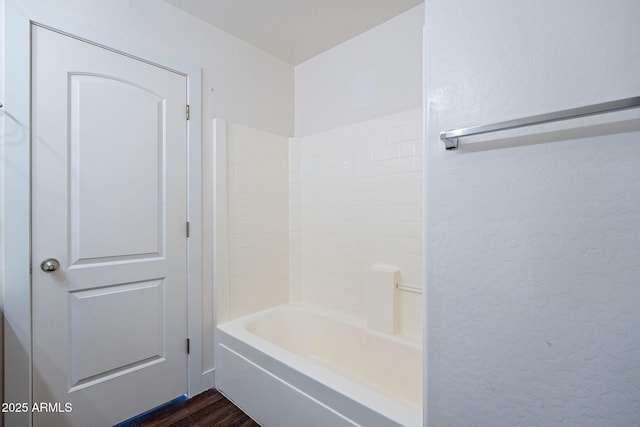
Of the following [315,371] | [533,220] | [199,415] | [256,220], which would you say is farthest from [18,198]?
[533,220]

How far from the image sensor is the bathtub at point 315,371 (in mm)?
1183

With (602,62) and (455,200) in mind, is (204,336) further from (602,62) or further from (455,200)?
(602,62)

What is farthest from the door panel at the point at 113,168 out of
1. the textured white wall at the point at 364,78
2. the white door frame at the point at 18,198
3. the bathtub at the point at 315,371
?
the textured white wall at the point at 364,78

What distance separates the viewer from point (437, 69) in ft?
3.17

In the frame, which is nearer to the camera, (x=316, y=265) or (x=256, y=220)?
(x=256, y=220)

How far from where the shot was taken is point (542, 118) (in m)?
0.75

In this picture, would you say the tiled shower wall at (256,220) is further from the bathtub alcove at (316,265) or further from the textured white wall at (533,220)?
the textured white wall at (533,220)

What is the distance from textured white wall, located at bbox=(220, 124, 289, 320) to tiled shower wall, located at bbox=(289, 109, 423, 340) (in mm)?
108

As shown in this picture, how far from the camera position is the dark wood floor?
1.60 m

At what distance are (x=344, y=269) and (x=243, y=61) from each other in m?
1.80

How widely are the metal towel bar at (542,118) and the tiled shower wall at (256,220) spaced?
5.07ft

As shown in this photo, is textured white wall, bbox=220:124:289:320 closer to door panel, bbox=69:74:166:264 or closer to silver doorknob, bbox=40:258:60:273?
door panel, bbox=69:74:166:264

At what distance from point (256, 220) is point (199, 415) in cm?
129

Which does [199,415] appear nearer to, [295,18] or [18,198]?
[18,198]
